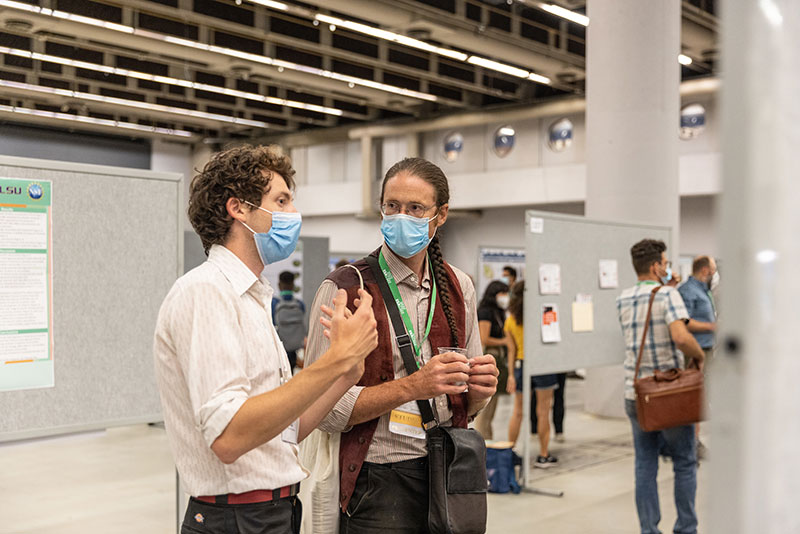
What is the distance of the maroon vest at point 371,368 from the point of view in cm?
189

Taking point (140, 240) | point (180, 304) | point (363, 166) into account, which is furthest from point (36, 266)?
point (363, 166)

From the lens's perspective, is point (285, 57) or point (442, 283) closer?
point (442, 283)

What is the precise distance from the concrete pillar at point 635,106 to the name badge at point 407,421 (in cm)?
690

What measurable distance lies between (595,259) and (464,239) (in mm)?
11215

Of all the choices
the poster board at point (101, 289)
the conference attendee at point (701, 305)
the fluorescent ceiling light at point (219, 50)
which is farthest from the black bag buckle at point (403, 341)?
the fluorescent ceiling light at point (219, 50)

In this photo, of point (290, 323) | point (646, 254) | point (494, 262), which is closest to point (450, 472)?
point (646, 254)

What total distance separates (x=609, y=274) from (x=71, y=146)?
1576 centimetres

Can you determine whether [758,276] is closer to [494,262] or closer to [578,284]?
[578,284]

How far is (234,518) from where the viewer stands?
4.87ft

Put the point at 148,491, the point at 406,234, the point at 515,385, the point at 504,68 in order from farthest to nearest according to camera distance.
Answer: the point at 504,68, the point at 515,385, the point at 148,491, the point at 406,234

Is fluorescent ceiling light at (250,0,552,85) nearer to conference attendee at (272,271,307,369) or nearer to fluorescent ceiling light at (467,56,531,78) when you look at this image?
fluorescent ceiling light at (467,56,531,78)

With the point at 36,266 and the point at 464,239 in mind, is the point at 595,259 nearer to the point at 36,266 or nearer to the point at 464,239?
the point at 36,266

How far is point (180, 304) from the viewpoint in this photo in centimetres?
143

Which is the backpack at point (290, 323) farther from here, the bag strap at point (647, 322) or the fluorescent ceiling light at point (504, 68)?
the fluorescent ceiling light at point (504, 68)
